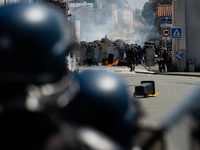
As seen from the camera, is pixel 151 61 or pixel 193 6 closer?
pixel 193 6

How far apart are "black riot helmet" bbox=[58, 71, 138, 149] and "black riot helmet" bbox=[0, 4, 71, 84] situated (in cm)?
18

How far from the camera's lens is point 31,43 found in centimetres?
257

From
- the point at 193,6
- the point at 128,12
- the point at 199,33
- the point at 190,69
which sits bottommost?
the point at 190,69

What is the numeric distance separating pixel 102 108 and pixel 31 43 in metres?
0.57

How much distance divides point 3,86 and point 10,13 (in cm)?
43

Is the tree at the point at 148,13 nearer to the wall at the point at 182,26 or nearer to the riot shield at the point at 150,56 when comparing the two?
the riot shield at the point at 150,56

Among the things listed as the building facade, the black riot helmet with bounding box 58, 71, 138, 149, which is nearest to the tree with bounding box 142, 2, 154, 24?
the building facade

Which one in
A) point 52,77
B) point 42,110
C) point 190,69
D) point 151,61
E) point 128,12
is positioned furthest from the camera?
point 128,12

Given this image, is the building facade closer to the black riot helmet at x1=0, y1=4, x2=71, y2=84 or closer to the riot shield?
the riot shield

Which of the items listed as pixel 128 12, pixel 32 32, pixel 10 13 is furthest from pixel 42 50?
pixel 128 12

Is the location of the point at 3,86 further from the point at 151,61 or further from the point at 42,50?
the point at 151,61

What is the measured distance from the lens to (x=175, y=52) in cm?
2905

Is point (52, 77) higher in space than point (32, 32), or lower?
lower

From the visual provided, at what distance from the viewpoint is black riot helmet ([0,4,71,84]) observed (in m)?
2.48
